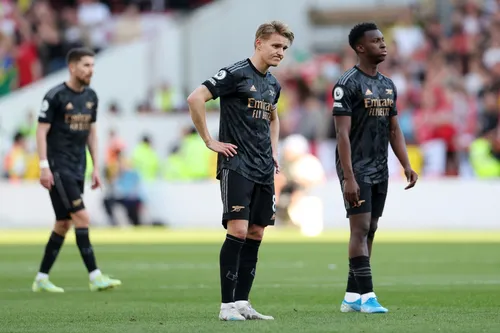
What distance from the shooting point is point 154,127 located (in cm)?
3003

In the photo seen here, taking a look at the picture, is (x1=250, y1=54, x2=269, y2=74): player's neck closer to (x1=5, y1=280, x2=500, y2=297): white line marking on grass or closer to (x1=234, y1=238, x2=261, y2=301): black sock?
(x1=234, y1=238, x2=261, y2=301): black sock

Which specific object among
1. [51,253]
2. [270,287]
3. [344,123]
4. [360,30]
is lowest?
[270,287]

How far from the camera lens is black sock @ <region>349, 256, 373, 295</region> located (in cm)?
1005

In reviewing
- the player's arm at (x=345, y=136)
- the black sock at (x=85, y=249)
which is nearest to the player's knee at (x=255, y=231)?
the player's arm at (x=345, y=136)

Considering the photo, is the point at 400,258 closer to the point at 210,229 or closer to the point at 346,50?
the point at 210,229

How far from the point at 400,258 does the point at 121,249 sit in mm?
4824

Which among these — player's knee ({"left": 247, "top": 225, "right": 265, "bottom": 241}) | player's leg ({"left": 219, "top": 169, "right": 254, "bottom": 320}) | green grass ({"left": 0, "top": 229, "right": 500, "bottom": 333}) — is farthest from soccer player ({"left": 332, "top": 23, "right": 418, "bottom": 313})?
player's leg ({"left": 219, "top": 169, "right": 254, "bottom": 320})

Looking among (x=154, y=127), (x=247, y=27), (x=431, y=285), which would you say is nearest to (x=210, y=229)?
(x=154, y=127)

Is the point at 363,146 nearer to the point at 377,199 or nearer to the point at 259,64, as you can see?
the point at 377,199

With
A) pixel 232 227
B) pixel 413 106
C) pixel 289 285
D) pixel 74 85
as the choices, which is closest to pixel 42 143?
pixel 74 85

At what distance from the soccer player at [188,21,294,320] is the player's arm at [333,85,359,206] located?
1.91 feet

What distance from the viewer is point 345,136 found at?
10.1m

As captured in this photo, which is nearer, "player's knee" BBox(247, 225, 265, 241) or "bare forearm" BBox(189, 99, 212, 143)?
"bare forearm" BBox(189, 99, 212, 143)

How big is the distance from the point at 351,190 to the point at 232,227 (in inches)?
43.0
